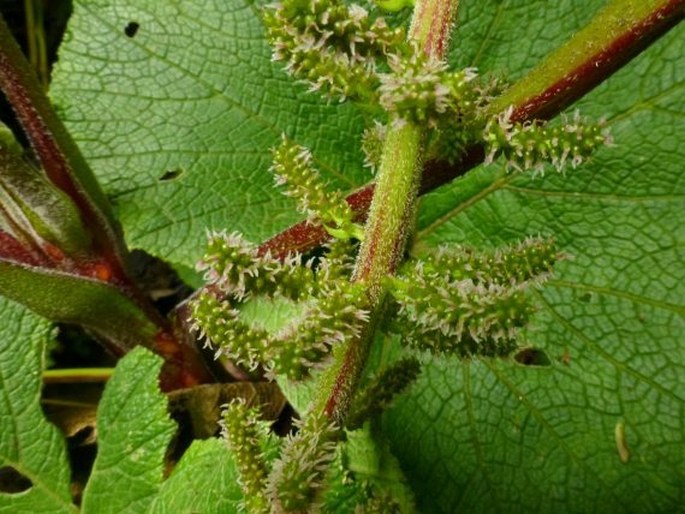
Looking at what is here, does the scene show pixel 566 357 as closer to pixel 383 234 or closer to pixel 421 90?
pixel 383 234

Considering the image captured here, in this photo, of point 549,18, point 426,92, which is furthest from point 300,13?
point 549,18

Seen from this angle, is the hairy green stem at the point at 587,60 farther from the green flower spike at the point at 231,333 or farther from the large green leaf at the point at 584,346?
the large green leaf at the point at 584,346

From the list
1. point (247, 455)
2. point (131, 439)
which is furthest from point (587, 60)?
point (131, 439)

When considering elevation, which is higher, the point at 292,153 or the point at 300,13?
the point at 300,13

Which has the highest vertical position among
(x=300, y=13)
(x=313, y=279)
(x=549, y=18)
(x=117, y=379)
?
(x=549, y=18)

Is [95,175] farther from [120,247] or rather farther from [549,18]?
[549,18]

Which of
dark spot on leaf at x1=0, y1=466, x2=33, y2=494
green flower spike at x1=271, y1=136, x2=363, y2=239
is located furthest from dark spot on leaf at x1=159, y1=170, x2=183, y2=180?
green flower spike at x1=271, y1=136, x2=363, y2=239

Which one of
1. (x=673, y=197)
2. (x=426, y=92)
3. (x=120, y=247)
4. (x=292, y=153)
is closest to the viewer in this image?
(x=426, y=92)
